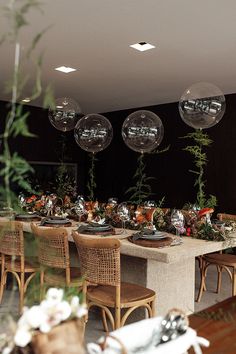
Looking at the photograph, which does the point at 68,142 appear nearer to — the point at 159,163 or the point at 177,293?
the point at 159,163

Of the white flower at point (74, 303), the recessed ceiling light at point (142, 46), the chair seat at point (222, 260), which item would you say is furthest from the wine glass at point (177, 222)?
the white flower at point (74, 303)

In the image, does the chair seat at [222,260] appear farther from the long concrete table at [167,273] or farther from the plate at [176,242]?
the plate at [176,242]

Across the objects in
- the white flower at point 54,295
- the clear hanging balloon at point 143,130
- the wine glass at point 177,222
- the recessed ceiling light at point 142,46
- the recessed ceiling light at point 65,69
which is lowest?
the wine glass at point 177,222

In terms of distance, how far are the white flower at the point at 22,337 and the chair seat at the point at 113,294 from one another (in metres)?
1.94

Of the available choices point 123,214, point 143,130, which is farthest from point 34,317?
point 143,130

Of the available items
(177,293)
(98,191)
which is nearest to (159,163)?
(98,191)

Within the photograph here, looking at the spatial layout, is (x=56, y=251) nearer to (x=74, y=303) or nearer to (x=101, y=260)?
(x=101, y=260)

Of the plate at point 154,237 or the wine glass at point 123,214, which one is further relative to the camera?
the wine glass at point 123,214

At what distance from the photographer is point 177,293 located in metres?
3.44

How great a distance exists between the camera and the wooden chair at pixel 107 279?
8.68 feet

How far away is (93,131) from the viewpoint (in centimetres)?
441

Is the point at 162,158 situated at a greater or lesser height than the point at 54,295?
greater

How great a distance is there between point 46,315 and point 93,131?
3660 millimetres

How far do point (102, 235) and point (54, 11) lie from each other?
1973 mm
